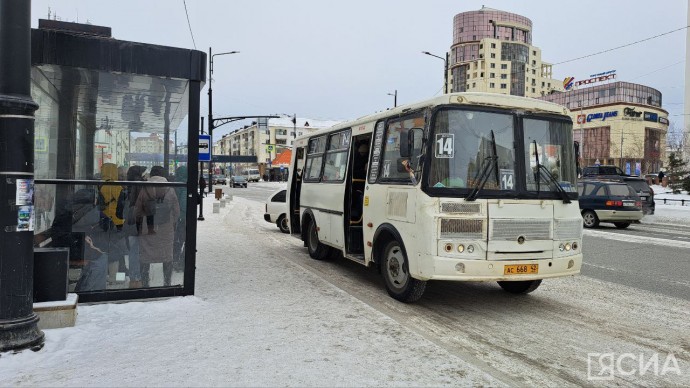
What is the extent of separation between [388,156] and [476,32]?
462ft

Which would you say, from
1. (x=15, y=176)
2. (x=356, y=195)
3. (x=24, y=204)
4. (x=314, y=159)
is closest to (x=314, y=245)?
(x=314, y=159)

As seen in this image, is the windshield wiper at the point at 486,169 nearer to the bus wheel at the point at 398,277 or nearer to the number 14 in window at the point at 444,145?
the number 14 in window at the point at 444,145

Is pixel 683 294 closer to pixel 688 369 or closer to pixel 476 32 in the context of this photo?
pixel 688 369

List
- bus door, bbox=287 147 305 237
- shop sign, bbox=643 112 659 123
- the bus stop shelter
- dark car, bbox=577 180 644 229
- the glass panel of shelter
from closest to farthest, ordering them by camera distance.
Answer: the bus stop shelter, the glass panel of shelter, bus door, bbox=287 147 305 237, dark car, bbox=577 180 644 229, shop sign, bbox=643 112 659 123

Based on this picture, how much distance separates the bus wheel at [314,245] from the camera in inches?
409

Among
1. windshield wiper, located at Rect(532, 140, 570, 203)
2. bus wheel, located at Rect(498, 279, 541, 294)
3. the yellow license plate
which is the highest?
windshield wiper, located at Rect(532, 140, 570, 203)

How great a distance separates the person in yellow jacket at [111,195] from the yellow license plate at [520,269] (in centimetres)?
482

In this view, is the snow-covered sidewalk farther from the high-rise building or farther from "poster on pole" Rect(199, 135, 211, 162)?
the high-rise building

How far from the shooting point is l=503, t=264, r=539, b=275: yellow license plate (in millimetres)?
6211

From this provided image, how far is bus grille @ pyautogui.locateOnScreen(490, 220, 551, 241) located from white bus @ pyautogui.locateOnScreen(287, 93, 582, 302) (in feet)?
0.04

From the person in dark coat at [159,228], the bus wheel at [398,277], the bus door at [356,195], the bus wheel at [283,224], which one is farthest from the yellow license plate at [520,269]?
the bus wheel at [283,224]

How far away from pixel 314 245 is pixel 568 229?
540 cm

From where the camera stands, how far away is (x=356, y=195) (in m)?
8.94

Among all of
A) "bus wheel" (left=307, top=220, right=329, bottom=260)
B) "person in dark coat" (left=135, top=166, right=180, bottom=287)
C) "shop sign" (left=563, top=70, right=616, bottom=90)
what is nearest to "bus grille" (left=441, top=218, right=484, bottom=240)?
"person in dark coat" (left=135, top=166, right=180, bottom=287)
